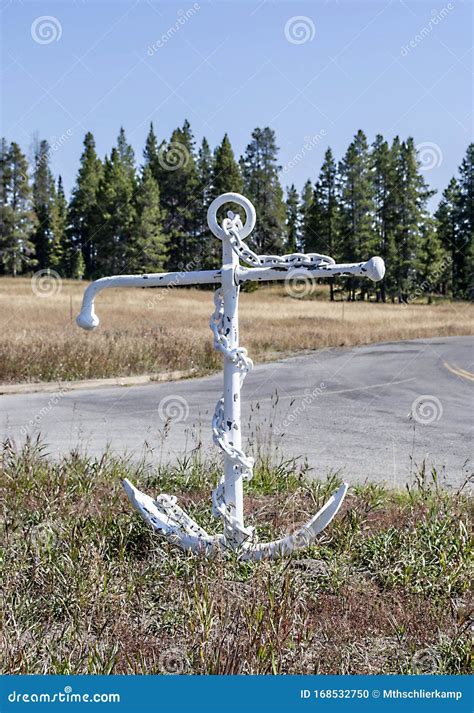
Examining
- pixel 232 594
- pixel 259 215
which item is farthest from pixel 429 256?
pixel 232 594

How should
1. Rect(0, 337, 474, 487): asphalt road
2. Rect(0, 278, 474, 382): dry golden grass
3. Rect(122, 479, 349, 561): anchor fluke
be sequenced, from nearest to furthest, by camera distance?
Rect(122, 479, 349, 561): anchor fluke < Rect(0, 337, 474, 487): asphalt road < Rect(0, 278, 474, 382): dry golden grass

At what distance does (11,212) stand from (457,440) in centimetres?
5912

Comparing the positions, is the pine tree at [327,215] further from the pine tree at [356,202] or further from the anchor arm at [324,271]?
the anchor arm at [324,271]

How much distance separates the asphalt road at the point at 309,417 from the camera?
8664mm

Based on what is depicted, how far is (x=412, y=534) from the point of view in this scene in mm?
4918

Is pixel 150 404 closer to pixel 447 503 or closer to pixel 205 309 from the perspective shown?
pixel 447 503

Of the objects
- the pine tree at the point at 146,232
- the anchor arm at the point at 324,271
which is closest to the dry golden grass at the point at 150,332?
the pine tree at the point at 146,232

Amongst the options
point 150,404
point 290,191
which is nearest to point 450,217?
point 290,191

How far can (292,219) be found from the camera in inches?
2943

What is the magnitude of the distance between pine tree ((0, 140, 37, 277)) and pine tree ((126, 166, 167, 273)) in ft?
37.7

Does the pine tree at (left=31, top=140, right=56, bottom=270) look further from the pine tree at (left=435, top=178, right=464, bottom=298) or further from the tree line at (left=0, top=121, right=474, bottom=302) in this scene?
the pine tree at (left=435, top=178, right=464, bottom=298)

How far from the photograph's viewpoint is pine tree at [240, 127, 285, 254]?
56375 mm

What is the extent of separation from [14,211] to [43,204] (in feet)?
39.1

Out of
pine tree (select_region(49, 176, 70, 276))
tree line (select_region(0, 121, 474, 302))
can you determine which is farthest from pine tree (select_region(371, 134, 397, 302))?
pine tree (select_region(49, 176, 70, 276))
